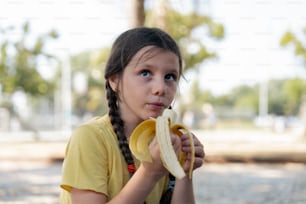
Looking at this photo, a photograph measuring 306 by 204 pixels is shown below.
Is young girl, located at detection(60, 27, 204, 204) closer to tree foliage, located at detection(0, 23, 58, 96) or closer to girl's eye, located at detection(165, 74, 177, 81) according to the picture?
girl's eye, located at detection(165, 74, 177, 81)

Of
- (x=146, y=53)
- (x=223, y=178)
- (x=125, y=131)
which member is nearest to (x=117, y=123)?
(x=125, y=131)

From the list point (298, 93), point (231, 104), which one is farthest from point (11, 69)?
point (231, 104)

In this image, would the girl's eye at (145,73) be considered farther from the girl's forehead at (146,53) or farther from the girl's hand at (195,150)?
the girl's hand at (195,150)

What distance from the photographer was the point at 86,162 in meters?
1.53

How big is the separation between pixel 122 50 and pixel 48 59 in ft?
59.6

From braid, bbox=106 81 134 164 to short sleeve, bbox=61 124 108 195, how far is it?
0.19 ft

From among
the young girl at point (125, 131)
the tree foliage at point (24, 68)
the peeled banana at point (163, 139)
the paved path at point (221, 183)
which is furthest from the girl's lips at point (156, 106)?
the tree foliage at point (24, 68)

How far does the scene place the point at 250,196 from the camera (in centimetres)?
592

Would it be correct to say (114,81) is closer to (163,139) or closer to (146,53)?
(146,53)

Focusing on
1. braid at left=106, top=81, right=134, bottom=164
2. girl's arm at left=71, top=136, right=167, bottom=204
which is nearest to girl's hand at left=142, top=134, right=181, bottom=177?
girl's arm at left=71, top=136, right=167, bottom=204

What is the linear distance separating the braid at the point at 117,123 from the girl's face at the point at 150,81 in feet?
0.24

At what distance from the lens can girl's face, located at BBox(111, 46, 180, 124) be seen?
1529mm

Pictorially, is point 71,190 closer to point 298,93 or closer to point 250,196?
point 250,196

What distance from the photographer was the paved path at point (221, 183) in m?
5.71
